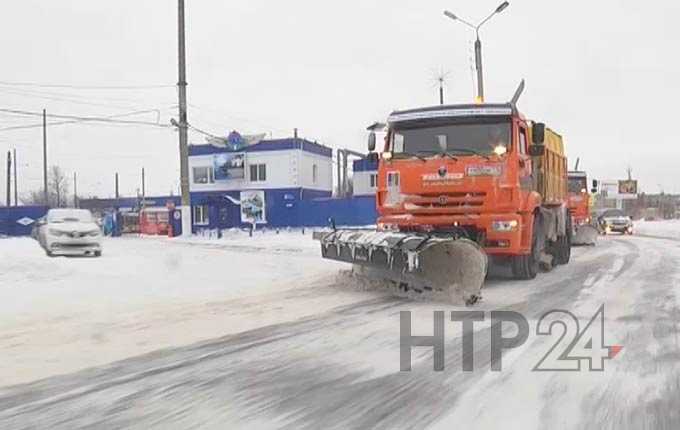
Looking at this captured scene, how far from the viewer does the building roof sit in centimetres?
4744

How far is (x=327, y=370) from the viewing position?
20.7ft

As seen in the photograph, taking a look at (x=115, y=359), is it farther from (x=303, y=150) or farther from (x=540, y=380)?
(x=303, y=150)

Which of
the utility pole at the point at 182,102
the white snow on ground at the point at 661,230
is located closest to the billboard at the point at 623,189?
the white snow on ground at the point at 661,230

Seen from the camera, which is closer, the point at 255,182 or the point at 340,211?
the point at 340,211

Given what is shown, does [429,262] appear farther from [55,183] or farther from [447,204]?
[55,183]

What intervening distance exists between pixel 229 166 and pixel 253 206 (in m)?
3.64

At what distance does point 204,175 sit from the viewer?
50.9m

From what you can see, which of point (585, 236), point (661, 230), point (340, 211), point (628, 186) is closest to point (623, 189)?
point (628, 186)

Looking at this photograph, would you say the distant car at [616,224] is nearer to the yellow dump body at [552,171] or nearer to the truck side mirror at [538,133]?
the yellow dump body at [552,171]

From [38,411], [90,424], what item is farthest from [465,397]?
[38,411]

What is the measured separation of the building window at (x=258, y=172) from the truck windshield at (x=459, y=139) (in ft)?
119

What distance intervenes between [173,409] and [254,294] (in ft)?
22.4

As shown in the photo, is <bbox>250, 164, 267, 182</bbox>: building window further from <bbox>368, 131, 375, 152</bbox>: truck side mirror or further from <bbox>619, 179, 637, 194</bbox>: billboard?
<bbox>619, 179, 637, 194</bbox>: billboard

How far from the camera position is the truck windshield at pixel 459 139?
12225mm
